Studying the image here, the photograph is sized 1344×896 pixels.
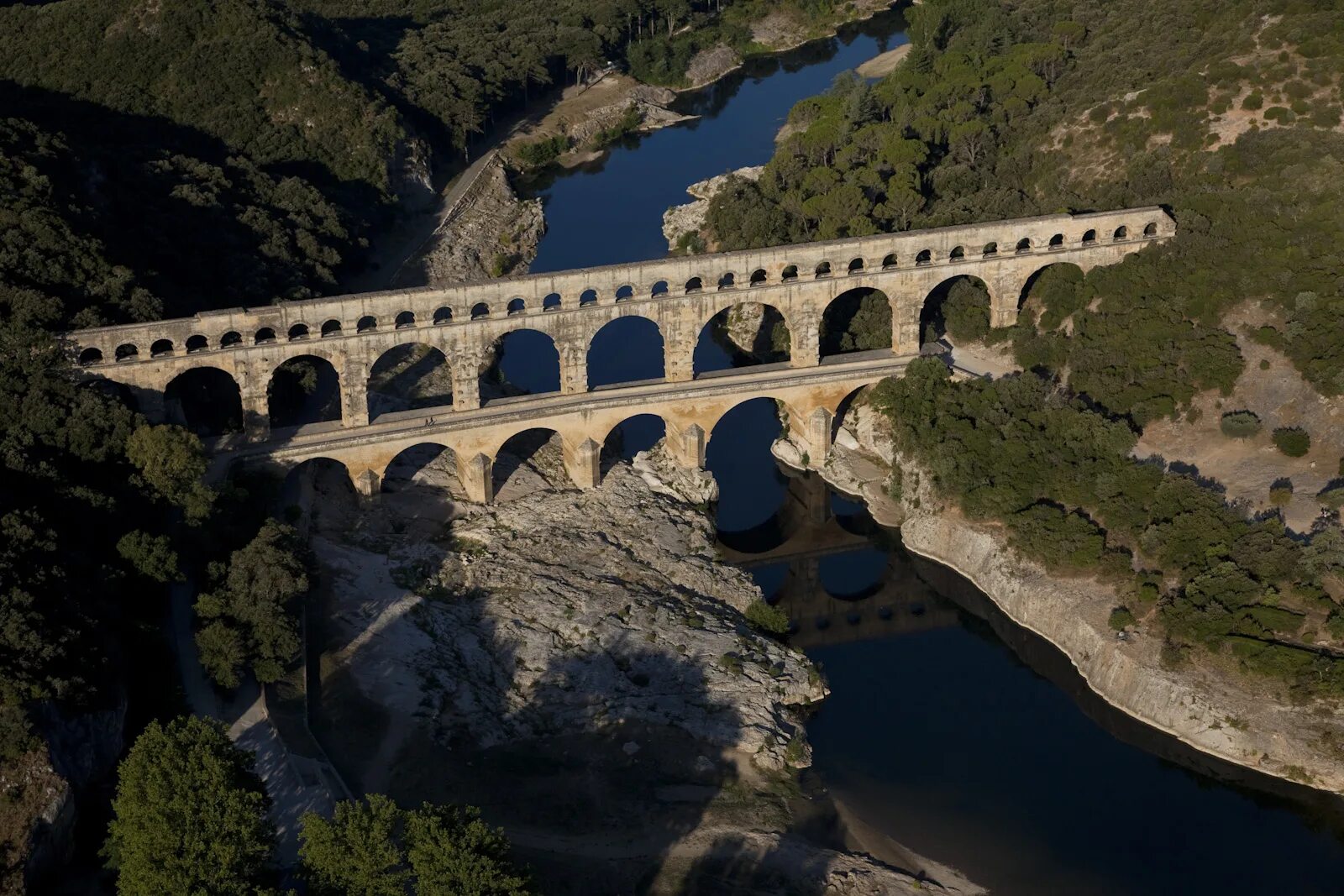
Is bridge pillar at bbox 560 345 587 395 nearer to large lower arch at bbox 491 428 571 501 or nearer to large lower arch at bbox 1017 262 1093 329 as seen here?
large lower arch at bbox 491 428 571 501

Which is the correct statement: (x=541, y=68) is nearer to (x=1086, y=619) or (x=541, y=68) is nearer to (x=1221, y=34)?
(x=1221, y=34)

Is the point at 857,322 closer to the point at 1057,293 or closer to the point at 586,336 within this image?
the point at 1057,293

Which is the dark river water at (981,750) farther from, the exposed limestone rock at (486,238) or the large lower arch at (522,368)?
the exposed limestone rock at (486,238)

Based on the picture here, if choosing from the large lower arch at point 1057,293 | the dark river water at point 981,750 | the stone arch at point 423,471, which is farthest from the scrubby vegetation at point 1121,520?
the stone arch at point 423,471

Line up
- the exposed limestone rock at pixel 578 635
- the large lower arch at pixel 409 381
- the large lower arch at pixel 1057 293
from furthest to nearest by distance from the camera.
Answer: the large lower arch at pixel 1057 293 → the large lower arch at pixel 409 381 → the exposed limestone rock at pixel 578 635

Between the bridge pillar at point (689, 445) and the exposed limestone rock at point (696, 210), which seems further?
the exposed limestone rock at point (696, 210)

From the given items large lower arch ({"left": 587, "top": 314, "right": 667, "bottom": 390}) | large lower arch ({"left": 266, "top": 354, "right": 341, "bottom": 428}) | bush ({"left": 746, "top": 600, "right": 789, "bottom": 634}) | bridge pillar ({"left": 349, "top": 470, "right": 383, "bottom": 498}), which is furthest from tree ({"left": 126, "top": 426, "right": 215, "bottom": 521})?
large lower arch ({"left": 587, "top": 314, "right": 667, "bottom": 390})

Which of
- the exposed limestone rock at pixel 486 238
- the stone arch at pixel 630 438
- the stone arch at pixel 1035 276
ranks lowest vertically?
the stone arch at pixel 630 438

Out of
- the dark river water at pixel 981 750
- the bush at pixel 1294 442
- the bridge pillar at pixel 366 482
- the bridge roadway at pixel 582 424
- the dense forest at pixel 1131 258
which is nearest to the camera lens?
the dark river water at pixel 981 750
